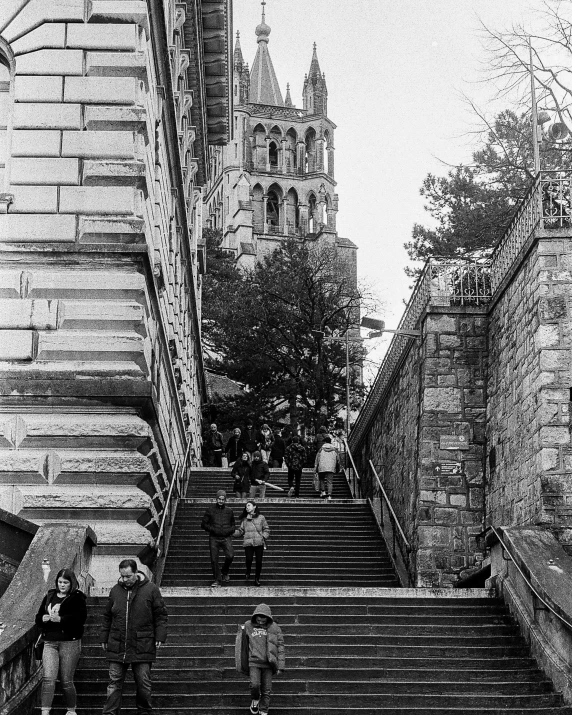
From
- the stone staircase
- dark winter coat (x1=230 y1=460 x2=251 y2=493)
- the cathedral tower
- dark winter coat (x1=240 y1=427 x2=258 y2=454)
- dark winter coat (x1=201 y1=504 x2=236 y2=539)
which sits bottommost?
the stone staircase

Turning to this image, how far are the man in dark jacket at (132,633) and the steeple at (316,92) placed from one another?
116103 mm

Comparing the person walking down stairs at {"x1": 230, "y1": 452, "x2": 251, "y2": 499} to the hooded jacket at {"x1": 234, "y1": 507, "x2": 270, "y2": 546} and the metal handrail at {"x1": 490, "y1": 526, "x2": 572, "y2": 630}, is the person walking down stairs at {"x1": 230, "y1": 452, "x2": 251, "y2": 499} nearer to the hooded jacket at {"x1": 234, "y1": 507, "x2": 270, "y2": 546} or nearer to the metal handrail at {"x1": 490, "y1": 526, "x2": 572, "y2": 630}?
the hooded jacket at {"x1": 234, "y1": 507, "x2": 270, "y2": 546}

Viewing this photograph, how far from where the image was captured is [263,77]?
432ft

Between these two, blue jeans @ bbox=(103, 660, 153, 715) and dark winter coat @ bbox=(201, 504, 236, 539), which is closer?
blue jeans @ bbox=(103, 660, 153, 715)

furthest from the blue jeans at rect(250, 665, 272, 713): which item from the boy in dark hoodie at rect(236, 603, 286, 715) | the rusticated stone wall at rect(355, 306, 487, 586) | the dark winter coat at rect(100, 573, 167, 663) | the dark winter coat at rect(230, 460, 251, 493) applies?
the dark winter coat at rect(230, 460, 251, 493)

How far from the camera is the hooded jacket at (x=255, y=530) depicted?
66.7 ft

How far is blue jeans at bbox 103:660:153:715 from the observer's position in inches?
497

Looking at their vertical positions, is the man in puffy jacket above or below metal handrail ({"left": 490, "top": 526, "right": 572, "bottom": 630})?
above

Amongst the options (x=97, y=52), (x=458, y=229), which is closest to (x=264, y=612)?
(x=97, y=52)

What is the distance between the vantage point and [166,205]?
26.2m

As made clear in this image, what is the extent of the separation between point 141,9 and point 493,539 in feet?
31.4

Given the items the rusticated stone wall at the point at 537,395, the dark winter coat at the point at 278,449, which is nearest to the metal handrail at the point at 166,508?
the rusticated stone wall at the point at 537,395

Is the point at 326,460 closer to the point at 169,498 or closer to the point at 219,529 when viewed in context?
the point at 169,498

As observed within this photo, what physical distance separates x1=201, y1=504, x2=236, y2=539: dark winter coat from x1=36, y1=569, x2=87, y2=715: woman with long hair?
24.7ft
